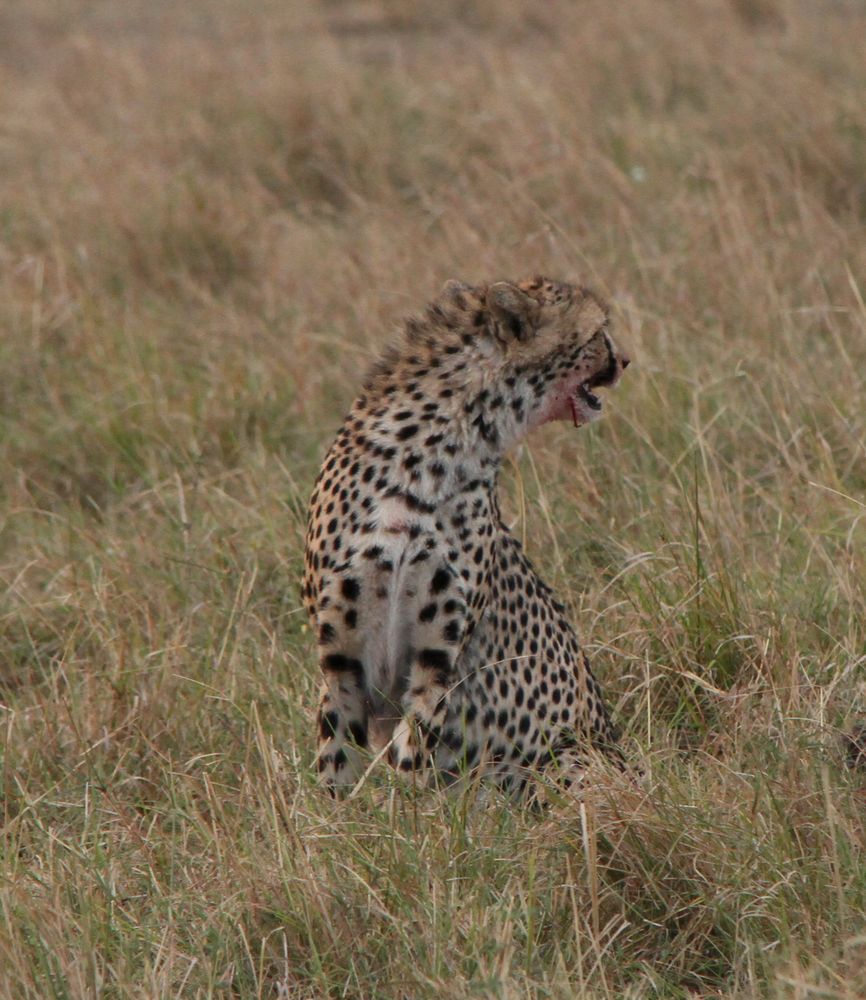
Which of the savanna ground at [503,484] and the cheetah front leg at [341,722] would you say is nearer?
the savanna ground at [503,484]

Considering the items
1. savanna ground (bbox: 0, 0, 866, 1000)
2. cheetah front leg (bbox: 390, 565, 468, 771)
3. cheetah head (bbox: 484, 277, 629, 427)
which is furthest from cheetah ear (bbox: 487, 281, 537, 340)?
savanna ground (bbox: 0, 0, 866, 1000)

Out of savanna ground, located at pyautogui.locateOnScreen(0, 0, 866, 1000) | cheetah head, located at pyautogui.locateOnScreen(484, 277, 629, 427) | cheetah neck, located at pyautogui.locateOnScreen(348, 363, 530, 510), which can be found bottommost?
savanna ground, located at pyautogui.locateOnScreen(0, 0, 866, 1000)

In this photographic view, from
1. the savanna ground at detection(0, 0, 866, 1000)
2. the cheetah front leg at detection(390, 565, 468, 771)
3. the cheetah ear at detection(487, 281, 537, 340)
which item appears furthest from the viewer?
the cheetah ear at detection(487, 281, 537, 340)

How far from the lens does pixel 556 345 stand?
309 centimetres

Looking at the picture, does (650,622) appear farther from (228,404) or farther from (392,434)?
(228,404)

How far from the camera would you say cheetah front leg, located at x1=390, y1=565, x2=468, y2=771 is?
2881 mm

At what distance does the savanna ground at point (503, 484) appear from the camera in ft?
8.45

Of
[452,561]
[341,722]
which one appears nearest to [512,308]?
[452,561]

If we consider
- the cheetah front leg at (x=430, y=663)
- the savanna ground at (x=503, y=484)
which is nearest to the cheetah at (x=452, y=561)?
the cheetah front leg at (x=430, y=663)

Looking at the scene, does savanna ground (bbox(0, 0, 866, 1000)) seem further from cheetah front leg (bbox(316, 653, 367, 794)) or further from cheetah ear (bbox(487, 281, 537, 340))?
cheetah ear (bbox(487, 281, 537, 340))

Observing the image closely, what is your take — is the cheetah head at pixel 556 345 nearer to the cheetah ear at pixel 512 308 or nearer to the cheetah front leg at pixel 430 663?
the cheetah ear at pixel 512 308

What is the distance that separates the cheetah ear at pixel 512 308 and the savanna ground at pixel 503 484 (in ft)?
1.99

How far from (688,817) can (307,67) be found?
16.7ft

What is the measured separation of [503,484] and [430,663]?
1253mm
